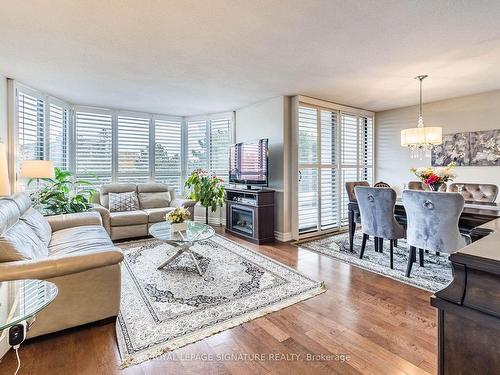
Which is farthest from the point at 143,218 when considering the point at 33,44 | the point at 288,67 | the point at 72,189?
the point at 288,67

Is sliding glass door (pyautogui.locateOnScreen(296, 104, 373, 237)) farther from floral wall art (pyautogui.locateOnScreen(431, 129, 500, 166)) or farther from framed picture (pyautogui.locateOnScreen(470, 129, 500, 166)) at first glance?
framed picture (pyautogui.locateOnScreen(470, 129, 500, 166))

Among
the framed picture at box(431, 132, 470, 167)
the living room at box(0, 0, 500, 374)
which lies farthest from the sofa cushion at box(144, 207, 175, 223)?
the framed picture at box(431, 132, 470, 167)

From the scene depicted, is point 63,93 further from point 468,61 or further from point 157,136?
point 468,61

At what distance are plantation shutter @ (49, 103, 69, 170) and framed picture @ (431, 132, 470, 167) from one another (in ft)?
22.4

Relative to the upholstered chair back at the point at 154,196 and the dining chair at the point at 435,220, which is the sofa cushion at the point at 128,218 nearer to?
the upholstered chair back at the point at 154,196

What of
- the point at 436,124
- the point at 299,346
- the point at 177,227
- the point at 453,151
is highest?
the point at 436,124

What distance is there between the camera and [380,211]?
3.41 m

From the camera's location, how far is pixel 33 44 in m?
2.67

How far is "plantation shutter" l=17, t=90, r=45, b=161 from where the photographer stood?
385cm

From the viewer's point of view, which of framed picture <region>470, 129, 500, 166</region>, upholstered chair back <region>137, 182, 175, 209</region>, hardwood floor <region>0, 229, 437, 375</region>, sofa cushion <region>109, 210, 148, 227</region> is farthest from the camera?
upholstered chair back <region>137, 182, 175, 209</region>

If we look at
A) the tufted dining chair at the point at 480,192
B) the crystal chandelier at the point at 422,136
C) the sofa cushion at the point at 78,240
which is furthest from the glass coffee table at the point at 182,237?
the tufted dining chair at the point at 480,192

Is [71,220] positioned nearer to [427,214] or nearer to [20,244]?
[20,244]

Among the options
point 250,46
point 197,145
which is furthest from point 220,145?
point 250,46

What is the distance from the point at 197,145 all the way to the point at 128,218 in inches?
95.3
